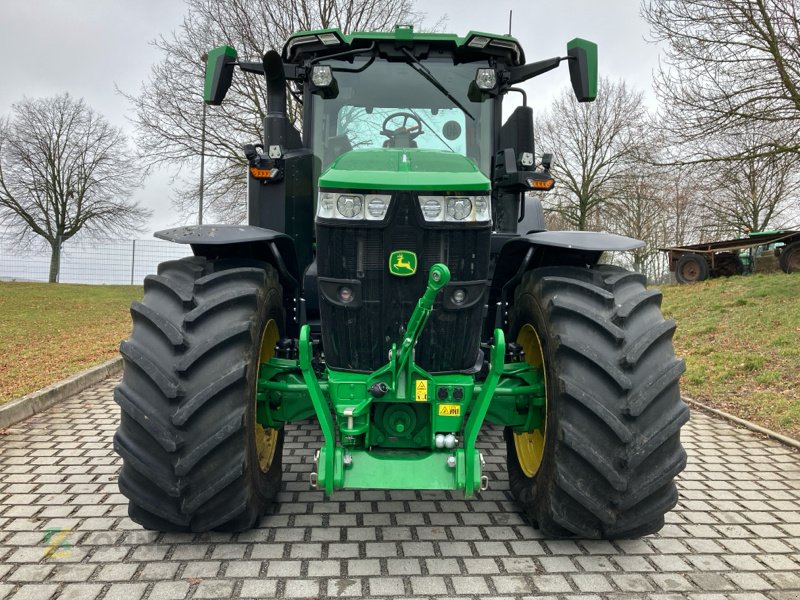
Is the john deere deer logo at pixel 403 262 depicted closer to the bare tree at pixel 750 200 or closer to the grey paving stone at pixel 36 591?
the grey paving stone at pixel 36 591

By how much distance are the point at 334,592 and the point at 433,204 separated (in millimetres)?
1732

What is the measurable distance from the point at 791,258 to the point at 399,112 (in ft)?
52.6

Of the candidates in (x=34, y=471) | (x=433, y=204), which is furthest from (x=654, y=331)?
(x=34, y=471)

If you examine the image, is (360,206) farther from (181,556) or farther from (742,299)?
(742,299)

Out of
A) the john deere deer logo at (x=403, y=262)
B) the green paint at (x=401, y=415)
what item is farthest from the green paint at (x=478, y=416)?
the john deere deer logo at (x=403, y=262)

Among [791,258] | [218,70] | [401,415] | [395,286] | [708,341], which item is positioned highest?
[218,70]

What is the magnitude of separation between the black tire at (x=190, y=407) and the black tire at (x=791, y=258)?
17109 millimetres

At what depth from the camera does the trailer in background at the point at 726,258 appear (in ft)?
57.3

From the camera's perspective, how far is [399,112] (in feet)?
12.5

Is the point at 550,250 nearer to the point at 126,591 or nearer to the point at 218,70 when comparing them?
the point at 218,70

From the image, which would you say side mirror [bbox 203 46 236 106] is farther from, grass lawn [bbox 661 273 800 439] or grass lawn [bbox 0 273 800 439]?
grass lawn [bbox 661 273 800 439]

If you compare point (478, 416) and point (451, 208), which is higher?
point (451, 208)

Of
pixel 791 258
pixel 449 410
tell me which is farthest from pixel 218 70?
pixel 791 258

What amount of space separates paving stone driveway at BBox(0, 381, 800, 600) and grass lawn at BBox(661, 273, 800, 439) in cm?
254
